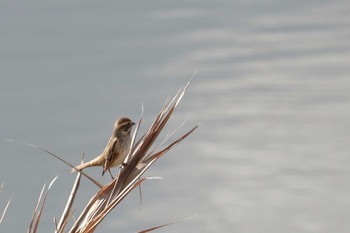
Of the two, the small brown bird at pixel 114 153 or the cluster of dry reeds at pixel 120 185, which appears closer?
the cluster of dry reeds at pixel 120 185

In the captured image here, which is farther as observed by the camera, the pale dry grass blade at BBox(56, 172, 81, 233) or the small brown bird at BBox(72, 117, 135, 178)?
the small brown bird at BBox(72, 117, 135, 178)

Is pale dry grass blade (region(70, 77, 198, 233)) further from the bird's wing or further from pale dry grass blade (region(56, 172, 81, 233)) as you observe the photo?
the bird's wing

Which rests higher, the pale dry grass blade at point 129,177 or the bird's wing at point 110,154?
the pale dry grass blade at point 129,177

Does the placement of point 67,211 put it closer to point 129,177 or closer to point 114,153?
point 129,177

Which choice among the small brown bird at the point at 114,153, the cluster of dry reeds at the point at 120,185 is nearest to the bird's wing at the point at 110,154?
the small brown bird at the point at 114,153

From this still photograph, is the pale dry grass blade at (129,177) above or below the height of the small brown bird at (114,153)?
above

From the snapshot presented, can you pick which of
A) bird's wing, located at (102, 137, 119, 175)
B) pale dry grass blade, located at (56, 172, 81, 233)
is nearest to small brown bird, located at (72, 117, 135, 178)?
bird's wing, located at (102, 137, 119, 175)

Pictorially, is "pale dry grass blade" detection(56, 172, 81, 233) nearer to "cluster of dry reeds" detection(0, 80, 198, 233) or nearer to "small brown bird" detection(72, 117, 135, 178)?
"cluster of dry reeds" detection(0, 80, 198, 233)

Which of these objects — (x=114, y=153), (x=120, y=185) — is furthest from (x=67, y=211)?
(x=114, y=153)

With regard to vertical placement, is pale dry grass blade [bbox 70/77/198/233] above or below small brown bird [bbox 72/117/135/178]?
above

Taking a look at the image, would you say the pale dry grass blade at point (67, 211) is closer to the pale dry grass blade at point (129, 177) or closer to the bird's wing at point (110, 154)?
the pale dry grass blade at point (129, 177)

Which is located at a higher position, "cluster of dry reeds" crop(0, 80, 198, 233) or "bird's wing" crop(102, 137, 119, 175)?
"cluster of dry reeds" crop(0, 80, 198, 233)

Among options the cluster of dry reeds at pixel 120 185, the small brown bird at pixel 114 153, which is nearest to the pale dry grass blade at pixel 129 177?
the cluster of dry reeds at pixel 120 185

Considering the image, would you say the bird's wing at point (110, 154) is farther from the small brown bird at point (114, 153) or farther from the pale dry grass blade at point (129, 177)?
the pale dry grass blade at point (129, 177)
